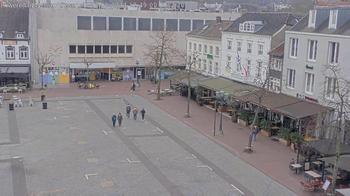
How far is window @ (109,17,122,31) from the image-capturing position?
66625mm

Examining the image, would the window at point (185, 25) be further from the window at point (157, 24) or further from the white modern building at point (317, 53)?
the white modern building at point (317, 53)

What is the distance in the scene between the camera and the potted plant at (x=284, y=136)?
1373 inches

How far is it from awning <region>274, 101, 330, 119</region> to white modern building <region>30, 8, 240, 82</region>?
117 ft

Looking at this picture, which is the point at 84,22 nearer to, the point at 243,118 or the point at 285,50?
the point at 243,118

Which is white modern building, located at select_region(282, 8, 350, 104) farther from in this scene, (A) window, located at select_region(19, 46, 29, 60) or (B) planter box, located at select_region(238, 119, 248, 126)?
(A) window, located at select_region(19, 46, 29, 60)

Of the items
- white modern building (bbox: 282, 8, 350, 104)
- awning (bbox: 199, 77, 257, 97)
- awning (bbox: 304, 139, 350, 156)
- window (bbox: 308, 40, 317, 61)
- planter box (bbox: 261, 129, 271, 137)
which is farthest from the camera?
awning (bbox: 199, 77, 257, 97)

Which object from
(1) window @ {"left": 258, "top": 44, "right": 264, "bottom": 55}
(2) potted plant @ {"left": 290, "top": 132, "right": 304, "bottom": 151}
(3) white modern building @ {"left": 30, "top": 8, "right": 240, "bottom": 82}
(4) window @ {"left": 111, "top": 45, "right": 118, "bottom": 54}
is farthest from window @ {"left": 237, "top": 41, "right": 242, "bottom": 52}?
(4) window @ {"left": 111, "top": 45, "right": 118, "bottom": 54}

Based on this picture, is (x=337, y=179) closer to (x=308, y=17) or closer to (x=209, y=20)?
(x=308, y=17)

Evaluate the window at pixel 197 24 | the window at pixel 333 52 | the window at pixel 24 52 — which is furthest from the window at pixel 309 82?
the window at pixel 24 52

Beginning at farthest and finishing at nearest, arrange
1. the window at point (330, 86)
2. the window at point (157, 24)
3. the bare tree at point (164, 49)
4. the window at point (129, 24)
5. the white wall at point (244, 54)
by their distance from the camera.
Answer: the window at point (157, 24), the bare tree at point (164, 49), the window at point (129, 24), the white wall at point (244, 54), the window at point (330, 86)

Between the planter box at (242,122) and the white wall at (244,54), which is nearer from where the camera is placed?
the planter box at (242,122)

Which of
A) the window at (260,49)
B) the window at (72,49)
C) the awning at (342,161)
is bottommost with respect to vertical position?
the awning at (342,161)

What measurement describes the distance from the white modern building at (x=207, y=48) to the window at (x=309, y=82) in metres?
18.3

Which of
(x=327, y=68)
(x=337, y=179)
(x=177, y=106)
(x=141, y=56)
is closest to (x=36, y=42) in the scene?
(x=141, y=56)
